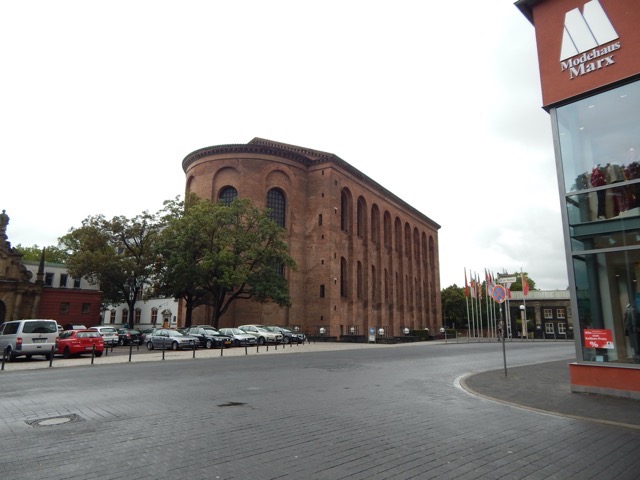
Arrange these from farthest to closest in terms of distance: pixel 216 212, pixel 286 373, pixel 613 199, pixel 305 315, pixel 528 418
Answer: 1. pixel 305 315
2. pixel 216 212
3. pixel 286 373
4. pixel 613 199
5. pixel 528 418

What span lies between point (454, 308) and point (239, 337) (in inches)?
2718

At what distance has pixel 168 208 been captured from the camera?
3847 cm

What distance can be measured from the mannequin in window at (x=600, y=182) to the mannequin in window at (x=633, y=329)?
226 cm

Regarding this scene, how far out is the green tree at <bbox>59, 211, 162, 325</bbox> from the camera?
120ft

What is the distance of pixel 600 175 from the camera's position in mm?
10352

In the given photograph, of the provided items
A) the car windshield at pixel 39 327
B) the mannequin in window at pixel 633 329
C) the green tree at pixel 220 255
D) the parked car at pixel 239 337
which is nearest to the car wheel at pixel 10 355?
→ the car windshield at pixel 39 327

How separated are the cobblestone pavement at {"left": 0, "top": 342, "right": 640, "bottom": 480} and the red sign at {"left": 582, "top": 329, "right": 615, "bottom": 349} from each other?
3093mm

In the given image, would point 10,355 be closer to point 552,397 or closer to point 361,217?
point 552,397

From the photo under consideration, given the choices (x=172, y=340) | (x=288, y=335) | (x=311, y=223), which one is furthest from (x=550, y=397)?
(x=311, y=223)

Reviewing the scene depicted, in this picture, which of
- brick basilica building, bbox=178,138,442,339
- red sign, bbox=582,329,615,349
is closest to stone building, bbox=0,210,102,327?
brick basilica building, bbox=178,138,442,339

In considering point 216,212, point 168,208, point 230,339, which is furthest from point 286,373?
point 168,208

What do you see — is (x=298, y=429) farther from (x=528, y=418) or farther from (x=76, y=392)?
(x=76, y=392)

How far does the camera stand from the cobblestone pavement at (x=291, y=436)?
15.1ft

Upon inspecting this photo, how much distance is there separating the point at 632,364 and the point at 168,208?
36.1 m
